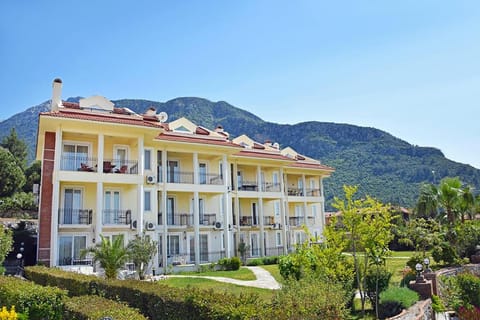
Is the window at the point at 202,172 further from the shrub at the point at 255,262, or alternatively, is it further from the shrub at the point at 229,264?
the shrub at the point at 255,262

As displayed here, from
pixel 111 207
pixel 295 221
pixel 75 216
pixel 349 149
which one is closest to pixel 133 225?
pixel 111 207

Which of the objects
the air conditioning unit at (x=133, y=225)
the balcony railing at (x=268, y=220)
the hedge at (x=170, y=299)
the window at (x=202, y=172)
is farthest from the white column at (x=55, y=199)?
the balcony railing at (x=268, y=220)

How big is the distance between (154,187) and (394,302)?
1737cm

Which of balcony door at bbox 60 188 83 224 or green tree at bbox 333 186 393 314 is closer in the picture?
green tree at bbox 333 186 393 314

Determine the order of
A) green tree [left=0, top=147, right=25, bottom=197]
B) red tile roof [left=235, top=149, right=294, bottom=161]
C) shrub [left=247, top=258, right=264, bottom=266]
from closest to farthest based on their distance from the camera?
shrub [left=247, top=258, right=264, bottom=266] < red tile roof [left=235, top=149, right=294, bottom=161] < green tree [left=0, top=147, right=25, bottom=197]

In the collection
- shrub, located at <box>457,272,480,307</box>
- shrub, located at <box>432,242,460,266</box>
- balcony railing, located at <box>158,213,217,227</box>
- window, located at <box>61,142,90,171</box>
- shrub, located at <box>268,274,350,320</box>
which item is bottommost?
shrub, located at <box>457,272,480,307</box>

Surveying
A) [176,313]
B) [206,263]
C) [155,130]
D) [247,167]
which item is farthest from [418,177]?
[176,313]

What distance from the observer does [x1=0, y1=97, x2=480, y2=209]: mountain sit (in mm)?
67188

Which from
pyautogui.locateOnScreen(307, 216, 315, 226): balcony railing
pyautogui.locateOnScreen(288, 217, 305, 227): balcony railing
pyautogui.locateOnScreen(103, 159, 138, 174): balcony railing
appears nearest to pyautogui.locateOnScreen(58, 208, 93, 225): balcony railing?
pyautogui.locateOnScreen(103, 159, 138, 174): balcony railing

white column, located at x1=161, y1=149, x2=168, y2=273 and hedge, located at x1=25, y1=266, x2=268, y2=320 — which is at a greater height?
white column, located at x1=161, y1=149, x2=168, y2=273

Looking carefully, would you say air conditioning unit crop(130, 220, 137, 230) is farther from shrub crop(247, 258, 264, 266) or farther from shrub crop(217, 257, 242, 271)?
shrub crop(247, 258, 264, 266)

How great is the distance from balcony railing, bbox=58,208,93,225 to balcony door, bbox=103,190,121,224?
0.89 metres

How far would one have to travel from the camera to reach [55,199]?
21.4m

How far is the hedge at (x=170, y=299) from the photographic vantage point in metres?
6.74
